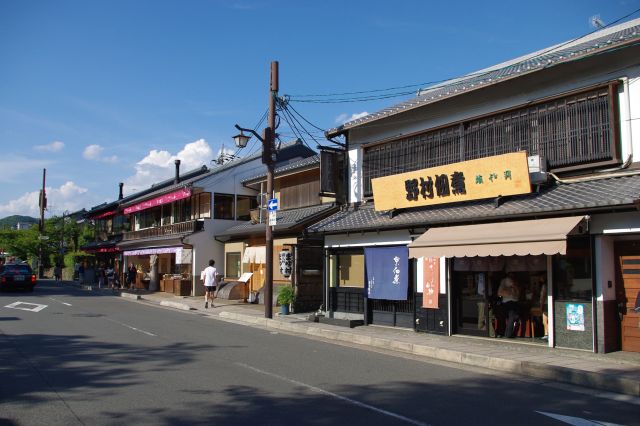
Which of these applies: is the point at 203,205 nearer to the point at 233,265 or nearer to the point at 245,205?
the point at 245,205

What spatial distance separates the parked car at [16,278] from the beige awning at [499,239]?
25.6m

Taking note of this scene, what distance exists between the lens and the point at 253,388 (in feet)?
25.4

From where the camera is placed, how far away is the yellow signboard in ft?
40.5

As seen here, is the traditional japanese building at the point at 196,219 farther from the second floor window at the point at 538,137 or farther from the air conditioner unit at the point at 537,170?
the air conditioner unit at the point at 537,170

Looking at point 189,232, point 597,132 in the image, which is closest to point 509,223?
point 597,132

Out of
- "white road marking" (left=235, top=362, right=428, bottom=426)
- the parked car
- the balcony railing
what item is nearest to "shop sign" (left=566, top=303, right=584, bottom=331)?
"white road marking" (left=235, top=362, right=428, bottom=426)

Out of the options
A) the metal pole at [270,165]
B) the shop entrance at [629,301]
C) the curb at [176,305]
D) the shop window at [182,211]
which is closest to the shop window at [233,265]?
the curb at [176,305]

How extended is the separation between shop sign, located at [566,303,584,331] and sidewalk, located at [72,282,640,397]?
0.52m

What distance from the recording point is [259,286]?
81.5ft

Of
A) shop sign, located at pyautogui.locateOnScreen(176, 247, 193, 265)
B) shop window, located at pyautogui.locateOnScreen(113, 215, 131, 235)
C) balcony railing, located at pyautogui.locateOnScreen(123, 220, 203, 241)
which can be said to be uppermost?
shop window, located at pyautogui.locateOnScreen(113, 215, 131, 235)

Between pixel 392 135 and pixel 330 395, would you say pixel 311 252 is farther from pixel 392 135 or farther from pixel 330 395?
pixel 330 395

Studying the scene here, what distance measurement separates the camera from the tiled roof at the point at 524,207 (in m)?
10.2

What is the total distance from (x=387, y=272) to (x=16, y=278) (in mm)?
23967

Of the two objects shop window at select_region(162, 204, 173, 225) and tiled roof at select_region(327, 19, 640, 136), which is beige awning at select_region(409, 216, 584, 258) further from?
shop window at select_region(162, 204, 173, 225)
